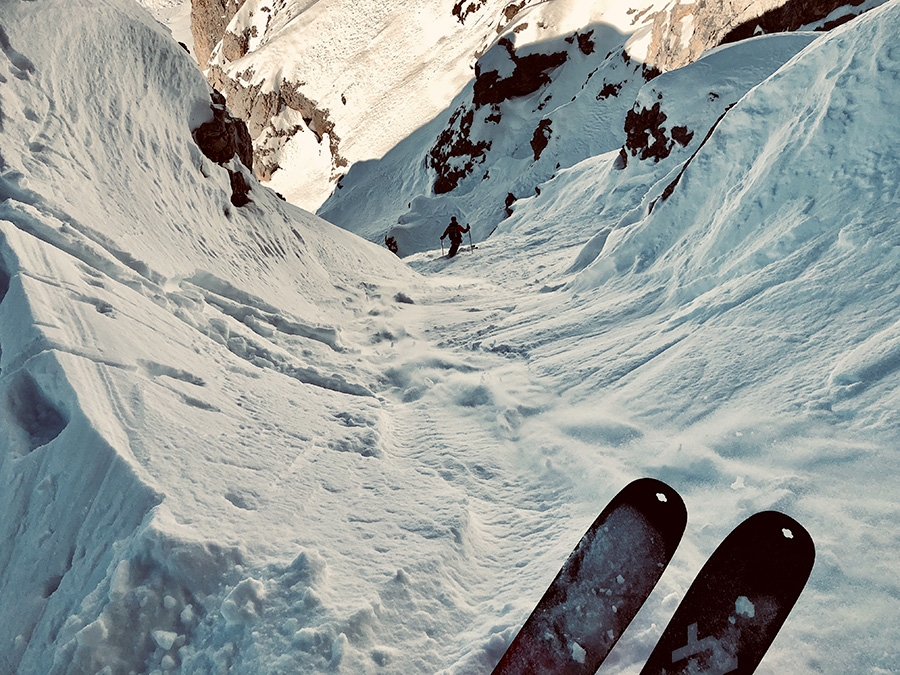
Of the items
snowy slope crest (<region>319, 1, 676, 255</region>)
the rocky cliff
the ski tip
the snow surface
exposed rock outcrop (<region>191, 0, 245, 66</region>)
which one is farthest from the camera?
A: exposed rock outcrop (<region>191, 0, 245, 66</region>)

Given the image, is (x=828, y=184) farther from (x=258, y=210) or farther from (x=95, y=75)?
(x=95, y=75)

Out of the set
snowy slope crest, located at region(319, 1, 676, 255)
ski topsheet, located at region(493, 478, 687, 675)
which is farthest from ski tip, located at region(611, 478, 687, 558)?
snowy slope crest, located at region(319, 1, 676, 255)

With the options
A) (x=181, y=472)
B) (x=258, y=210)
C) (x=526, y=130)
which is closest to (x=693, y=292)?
(x=181, y=472)

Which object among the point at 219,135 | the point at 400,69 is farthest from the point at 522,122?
the point at 219,135

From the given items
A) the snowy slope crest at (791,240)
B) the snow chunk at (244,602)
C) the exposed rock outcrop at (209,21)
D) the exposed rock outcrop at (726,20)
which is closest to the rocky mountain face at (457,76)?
the exposed rock outcrop at (726,20)

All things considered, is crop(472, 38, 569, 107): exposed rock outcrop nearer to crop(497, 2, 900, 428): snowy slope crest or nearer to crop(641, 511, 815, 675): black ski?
crop(497, 2, 900, 428): snowy slope crest

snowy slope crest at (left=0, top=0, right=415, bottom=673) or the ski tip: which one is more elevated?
snowy slope crest at (left=0, top=0, right=415, bottom=673)

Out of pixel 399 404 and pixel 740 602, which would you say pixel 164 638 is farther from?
pixel 399 404
